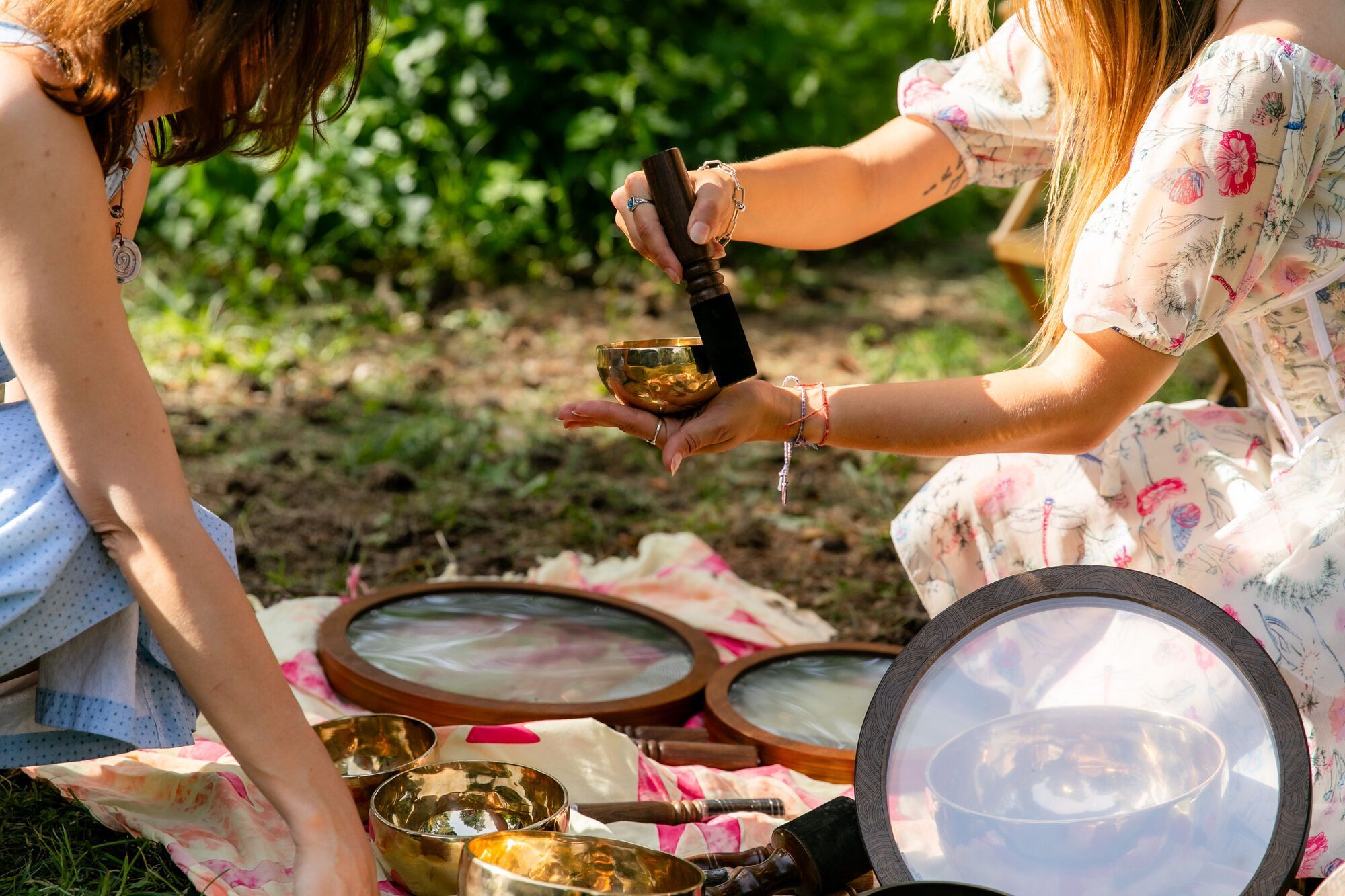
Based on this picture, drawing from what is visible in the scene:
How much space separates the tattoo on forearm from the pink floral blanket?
1.02 m

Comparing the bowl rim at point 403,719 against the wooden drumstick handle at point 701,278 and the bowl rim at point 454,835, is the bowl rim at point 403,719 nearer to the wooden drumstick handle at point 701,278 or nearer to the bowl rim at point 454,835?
the bowl rim at point 454,835

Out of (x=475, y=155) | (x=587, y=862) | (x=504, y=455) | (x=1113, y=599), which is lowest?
(x=504, y=455)

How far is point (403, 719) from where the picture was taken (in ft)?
6.34

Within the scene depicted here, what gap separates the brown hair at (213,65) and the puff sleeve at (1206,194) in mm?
994

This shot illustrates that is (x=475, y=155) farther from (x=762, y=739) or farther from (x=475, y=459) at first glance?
(x=762, y=739)

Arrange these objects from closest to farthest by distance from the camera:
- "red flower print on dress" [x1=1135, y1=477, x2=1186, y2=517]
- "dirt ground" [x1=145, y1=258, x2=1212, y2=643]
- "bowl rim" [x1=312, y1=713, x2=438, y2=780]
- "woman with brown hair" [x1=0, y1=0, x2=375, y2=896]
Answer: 1. "woman with brown hair" [x1=0, y1=0, x2=375, y2=896]
2. "bowl rim" [x1=312, y1=713, x2=438, y2=780]
3. "red flower print on dress" [x1=1135, y1=477, x2=1186, y2=517]
4. "dirt ground" [x1=145, y1=258, x2=1212, y2=643]

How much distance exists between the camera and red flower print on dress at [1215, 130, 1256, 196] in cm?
154

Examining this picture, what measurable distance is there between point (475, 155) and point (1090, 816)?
4222mm

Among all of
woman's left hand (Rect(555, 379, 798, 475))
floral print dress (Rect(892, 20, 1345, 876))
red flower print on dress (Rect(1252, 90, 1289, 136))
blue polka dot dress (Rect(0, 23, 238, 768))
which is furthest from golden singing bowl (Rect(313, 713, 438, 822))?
red flower print on dress (Rect(1252, 90, 1289, 136))

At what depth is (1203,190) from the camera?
155 cm

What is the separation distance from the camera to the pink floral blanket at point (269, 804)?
1.61m

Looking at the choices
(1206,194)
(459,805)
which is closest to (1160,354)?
(1206,194)

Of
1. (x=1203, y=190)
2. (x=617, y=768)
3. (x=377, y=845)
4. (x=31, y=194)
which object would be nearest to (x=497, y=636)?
(x=617, y=768)

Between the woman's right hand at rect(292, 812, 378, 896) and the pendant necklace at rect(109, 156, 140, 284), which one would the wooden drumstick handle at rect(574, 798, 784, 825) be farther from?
the pendant necklace at rect(109, 156, 140, 284)
